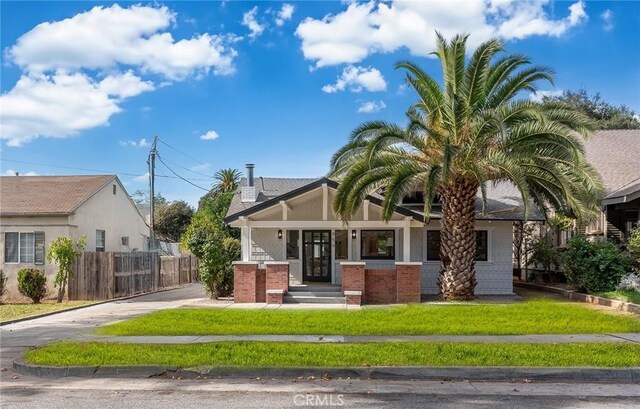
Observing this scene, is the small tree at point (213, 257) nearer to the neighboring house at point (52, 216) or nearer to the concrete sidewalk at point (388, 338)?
the neighboring house at point (52, 216)

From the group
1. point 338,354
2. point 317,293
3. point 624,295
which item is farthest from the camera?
point 317,293

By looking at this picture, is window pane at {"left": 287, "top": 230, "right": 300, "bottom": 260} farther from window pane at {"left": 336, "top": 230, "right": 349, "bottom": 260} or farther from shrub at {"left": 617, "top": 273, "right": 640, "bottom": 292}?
shrub at {"left": 617, "top": 273, "right": 640, "bottom": 292}

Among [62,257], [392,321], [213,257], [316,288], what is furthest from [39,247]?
[392,321]

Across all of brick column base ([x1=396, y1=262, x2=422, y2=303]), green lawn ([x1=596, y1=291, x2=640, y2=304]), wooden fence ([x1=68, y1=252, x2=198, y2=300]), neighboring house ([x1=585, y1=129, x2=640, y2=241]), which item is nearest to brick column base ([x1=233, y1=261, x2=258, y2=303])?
brick column base ([x1=396, y1=262, x2=422, y2=303])

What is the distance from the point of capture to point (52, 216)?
22.4 metres

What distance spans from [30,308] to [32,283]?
6.94ft

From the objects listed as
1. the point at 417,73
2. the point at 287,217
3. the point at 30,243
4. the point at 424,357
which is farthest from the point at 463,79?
the point at 30,243

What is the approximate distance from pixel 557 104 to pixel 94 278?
56.6 feet

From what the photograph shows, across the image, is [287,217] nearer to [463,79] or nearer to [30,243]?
[463,79]

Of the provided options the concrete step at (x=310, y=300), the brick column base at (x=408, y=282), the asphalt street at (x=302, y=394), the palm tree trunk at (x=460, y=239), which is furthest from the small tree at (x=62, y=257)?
the palm tree trunk at (x=460, y=239)

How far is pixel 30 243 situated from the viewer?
73.7 ft

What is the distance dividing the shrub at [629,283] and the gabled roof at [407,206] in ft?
11.9

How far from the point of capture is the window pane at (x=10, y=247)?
73.8 feet

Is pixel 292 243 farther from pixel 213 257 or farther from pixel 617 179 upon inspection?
pixel 617 179
